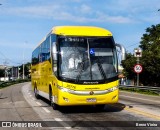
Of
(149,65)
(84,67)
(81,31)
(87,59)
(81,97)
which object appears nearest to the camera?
(81,97)

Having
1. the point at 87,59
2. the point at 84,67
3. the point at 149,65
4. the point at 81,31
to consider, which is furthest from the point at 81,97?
the point at 149,65

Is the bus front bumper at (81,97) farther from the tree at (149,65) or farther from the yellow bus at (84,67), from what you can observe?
the tree at (149,65)

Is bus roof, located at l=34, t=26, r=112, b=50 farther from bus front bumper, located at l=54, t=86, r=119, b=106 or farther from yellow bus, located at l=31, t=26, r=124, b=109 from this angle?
bus front bumper, located at l=54, t=86, r=119, b=106

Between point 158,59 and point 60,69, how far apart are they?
33.8 m

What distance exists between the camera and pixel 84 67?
1572 centimetres

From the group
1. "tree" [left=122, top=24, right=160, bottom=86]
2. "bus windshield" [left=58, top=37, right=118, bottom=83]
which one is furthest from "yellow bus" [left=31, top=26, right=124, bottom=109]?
"tree" [left=122, top=24, right=160, bottom=86]

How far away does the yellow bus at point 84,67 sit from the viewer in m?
15.5

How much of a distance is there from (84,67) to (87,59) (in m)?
0.37

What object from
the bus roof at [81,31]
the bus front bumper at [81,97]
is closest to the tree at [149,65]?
the bus roof at [81,31]

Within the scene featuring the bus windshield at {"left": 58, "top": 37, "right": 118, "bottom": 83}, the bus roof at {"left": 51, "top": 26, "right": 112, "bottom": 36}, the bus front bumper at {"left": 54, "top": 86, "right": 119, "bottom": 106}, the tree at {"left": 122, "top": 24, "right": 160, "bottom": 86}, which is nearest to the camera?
the bus front bumper at {"left": 54, "top": 86, "right": 119, "bottom": 106}

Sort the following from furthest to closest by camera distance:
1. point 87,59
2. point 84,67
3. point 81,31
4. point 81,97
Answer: point 81,31, point 87,59, point 84,67, point 81,97

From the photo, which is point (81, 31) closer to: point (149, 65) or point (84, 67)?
point (84, 67)

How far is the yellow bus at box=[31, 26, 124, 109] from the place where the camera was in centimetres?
1549

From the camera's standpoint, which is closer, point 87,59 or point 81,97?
point 81,97
